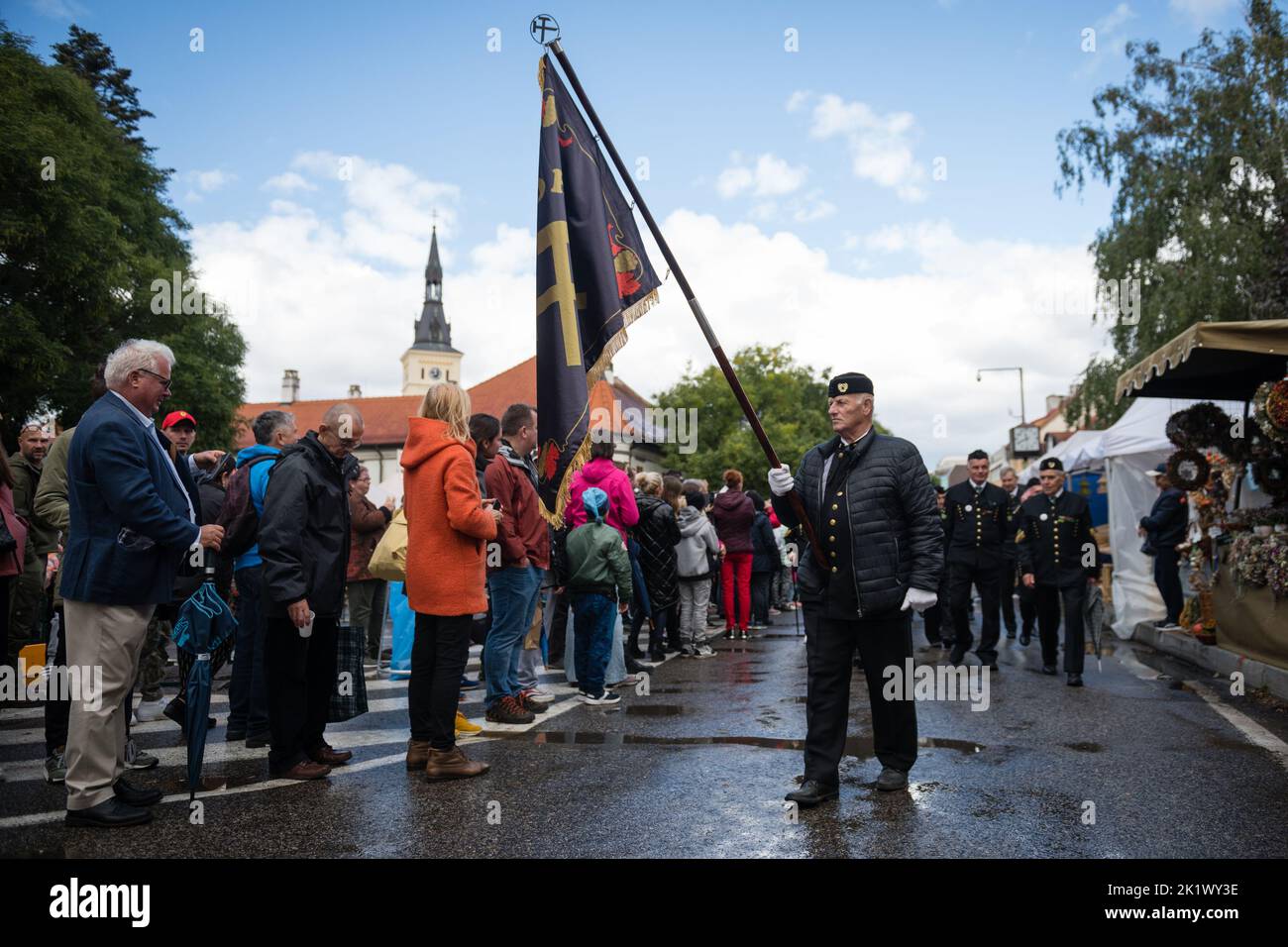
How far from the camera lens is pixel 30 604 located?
7000 mm

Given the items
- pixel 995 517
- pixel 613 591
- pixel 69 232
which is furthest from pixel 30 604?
pixel 69 232

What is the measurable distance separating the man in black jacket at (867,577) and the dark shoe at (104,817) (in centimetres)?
301

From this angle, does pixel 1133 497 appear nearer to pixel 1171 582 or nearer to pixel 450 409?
pixel 1171 582

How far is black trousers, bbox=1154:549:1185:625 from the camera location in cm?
1229

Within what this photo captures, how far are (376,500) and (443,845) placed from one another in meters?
16.1

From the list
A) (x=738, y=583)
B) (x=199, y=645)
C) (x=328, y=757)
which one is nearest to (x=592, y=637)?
(x=328, y=757)

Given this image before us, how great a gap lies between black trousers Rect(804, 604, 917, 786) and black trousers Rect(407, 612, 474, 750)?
185cm

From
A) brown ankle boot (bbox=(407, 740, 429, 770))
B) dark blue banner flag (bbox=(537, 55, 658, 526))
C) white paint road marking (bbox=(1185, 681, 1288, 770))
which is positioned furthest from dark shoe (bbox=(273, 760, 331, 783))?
white paint road marking (bbox=(1185, 681, 1288, 770))

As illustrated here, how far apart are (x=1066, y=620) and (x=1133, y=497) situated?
6.56 meters

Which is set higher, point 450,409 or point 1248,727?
point 450,409

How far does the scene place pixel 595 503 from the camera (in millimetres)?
7938

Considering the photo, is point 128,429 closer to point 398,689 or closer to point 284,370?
point 398,689

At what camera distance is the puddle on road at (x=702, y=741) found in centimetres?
599
